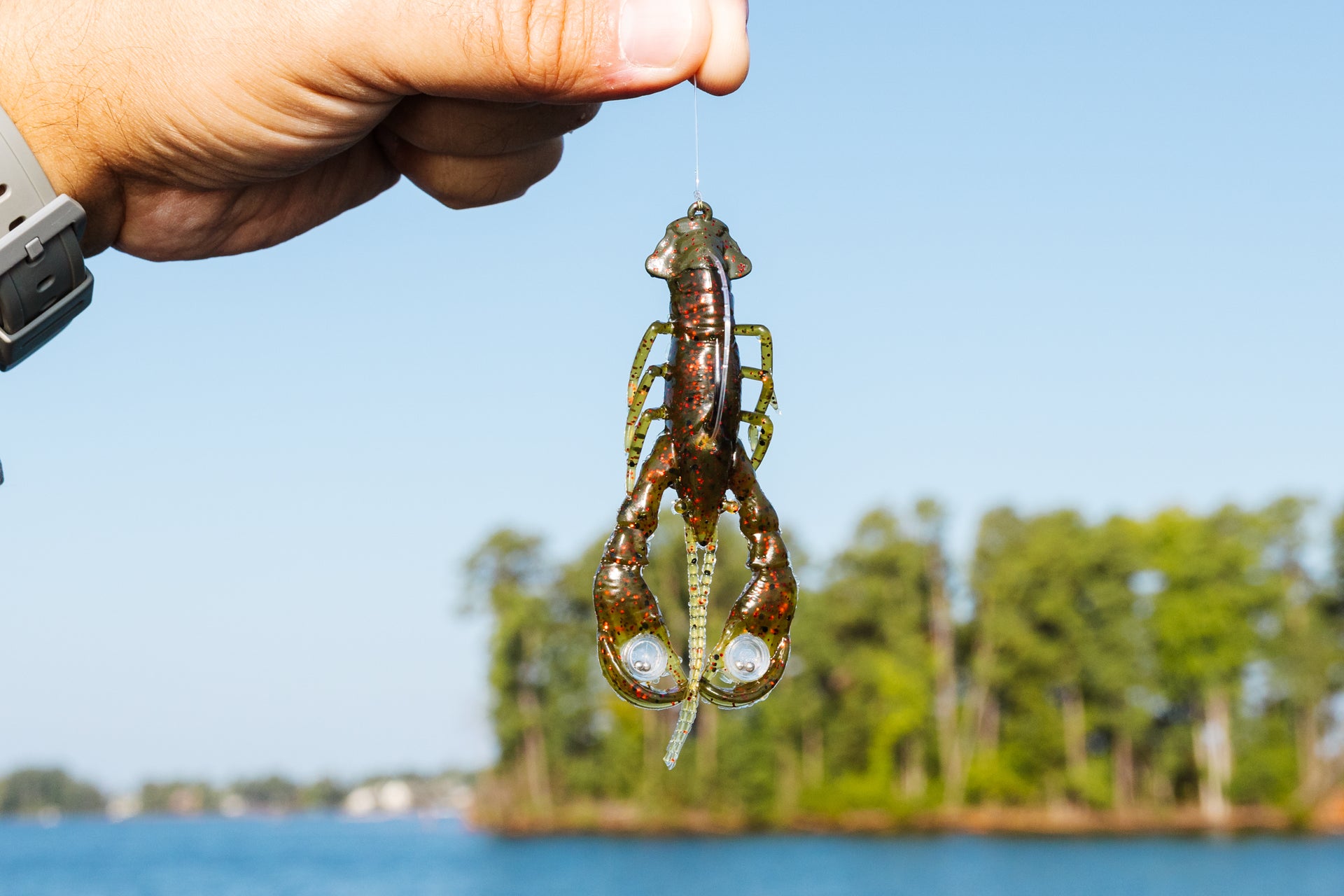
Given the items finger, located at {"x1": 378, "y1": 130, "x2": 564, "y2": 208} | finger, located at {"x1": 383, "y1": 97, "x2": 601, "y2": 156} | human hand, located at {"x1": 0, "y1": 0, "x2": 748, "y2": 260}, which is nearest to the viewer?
human hand, located at {"x1": 0, "y1": 0, "x2": 748, "y2": 260}

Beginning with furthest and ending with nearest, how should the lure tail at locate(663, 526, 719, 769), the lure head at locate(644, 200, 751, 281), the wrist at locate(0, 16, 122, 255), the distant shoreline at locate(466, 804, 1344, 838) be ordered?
the distant shoreline at locate(466, 804, 1344, 838) < the wrist at locate(0, 16, 122, 255) < the lure head at locate(644, 200, 751, 281) < the lure tail at locate(663, 526, 719, 769)

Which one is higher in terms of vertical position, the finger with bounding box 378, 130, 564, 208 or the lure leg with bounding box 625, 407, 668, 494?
the finger with bounding box 378, 130, 564, 208

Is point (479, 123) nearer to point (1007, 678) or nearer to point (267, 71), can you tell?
point (267, 71)

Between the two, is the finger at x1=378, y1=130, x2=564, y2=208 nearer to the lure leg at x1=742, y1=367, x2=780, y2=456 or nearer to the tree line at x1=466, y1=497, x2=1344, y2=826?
the lure leg at x1=742, y1=367, x2=780, y2=456

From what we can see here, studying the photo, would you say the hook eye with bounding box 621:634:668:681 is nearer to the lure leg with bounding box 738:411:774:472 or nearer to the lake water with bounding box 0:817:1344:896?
the lure leg with bounding box 738:411:774:472

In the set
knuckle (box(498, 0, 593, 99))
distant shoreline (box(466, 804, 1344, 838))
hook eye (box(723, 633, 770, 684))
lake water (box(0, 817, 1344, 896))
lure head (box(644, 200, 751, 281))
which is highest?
knuckle (box(498, 0, 593, 99))

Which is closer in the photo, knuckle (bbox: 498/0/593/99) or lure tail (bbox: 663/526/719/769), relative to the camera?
lure tail (bbox: 663/526/719/769)

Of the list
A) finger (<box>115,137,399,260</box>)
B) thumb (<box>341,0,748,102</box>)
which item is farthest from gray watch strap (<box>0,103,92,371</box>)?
thumb (<box>341,0,748,102</box>)

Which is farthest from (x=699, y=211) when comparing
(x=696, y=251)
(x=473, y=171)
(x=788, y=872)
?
(x=788, y=872)

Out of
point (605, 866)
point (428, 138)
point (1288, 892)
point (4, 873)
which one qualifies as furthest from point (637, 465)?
point (4, 873)
